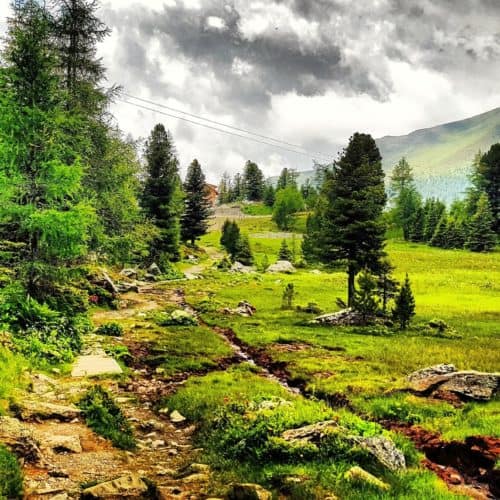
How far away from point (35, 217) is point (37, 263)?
213 cm

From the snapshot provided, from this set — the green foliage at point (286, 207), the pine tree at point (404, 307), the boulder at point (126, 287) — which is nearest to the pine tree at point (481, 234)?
the green foliage at point (286, 207)

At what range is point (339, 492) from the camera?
6.58 m

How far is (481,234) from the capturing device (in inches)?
3263

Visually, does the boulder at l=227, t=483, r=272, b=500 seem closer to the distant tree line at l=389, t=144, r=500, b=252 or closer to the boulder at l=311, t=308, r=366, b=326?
the boulder at l=311, t=308, r=366, b=326

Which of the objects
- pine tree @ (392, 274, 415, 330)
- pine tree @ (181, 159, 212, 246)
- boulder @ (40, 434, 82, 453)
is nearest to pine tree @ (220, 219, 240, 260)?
pine tree @ (181, 159, 212, 246)

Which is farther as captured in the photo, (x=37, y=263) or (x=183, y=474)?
(x=37, y=263)

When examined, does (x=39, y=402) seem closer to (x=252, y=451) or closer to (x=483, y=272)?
(x=252, y=451)

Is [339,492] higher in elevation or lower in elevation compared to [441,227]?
lower

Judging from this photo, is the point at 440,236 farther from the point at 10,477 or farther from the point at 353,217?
the point at 10,477

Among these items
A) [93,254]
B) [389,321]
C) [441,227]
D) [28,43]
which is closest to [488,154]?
[441,227]

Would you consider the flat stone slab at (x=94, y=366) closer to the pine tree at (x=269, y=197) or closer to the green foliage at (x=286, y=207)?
the green foliage at (x=286, y=207)

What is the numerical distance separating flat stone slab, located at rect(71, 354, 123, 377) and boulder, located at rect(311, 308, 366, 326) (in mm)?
15767

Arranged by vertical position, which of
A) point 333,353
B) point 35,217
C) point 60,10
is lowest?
point 333,353

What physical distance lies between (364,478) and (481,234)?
87174mm
